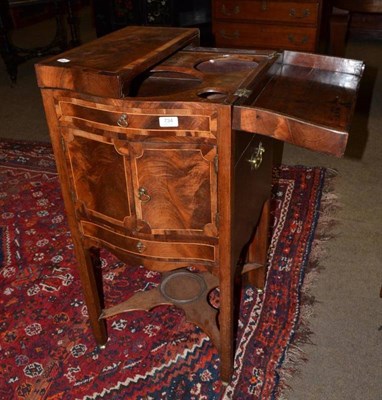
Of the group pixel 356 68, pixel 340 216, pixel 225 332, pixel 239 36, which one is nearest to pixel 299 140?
pixel 356 68

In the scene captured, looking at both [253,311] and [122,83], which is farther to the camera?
[253,311]

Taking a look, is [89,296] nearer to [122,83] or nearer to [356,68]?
[122,83]

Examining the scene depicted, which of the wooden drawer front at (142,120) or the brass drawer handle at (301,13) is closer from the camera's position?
the wooden drawer front at (142,120)

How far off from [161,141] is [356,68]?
0.74 m

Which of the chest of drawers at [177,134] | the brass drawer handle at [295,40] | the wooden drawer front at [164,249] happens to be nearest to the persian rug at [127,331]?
the chest of drawers at [177,134]

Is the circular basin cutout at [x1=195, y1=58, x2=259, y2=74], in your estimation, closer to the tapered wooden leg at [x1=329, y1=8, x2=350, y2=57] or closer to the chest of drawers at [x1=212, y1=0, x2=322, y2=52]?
the chest of drawers at [x1=212, y1=0, x2=322, y2=52]

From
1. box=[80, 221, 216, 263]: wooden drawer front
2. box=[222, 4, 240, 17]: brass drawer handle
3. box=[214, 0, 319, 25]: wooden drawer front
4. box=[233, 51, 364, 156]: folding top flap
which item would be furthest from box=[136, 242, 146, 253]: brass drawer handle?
box=[222, 4, 240, 17]: brass drawer handle

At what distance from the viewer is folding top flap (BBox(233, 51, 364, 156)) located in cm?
114

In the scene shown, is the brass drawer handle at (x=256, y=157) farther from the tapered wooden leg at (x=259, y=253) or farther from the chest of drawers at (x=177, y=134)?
the tapered wooden leg at (x=259, y=253)

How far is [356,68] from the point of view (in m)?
1.56

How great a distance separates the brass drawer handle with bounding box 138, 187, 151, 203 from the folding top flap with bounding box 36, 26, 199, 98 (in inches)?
10.6

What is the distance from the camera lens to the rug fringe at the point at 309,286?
178 cm

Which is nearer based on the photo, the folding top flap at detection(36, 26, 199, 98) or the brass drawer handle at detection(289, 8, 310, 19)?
the folding top flap at detection(36, 26, 199, 98)

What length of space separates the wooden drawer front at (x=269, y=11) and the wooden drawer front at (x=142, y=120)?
279 cm
